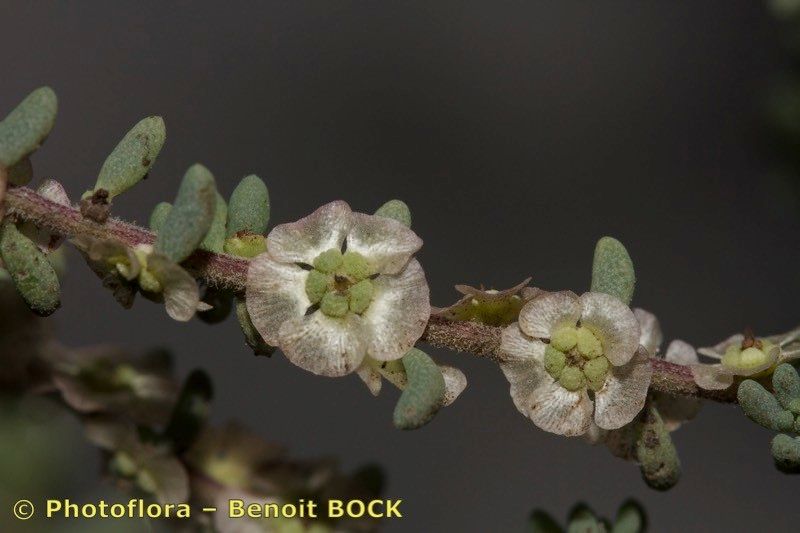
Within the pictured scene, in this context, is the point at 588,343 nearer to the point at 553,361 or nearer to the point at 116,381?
the point at 553,361

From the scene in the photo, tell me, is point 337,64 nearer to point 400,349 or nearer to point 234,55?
point 234,55

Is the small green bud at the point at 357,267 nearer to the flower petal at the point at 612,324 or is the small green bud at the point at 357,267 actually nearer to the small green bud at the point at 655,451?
the flower petal at the point at 612,324

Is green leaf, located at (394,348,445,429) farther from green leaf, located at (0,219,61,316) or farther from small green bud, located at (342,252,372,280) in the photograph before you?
green leaf, located at (0,219,61,316)

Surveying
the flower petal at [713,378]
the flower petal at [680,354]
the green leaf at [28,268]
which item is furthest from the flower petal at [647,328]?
the green leaf at [28,268]

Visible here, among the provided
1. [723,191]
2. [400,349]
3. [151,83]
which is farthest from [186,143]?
[400,349]

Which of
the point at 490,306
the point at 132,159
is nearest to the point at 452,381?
the point at 490,306
